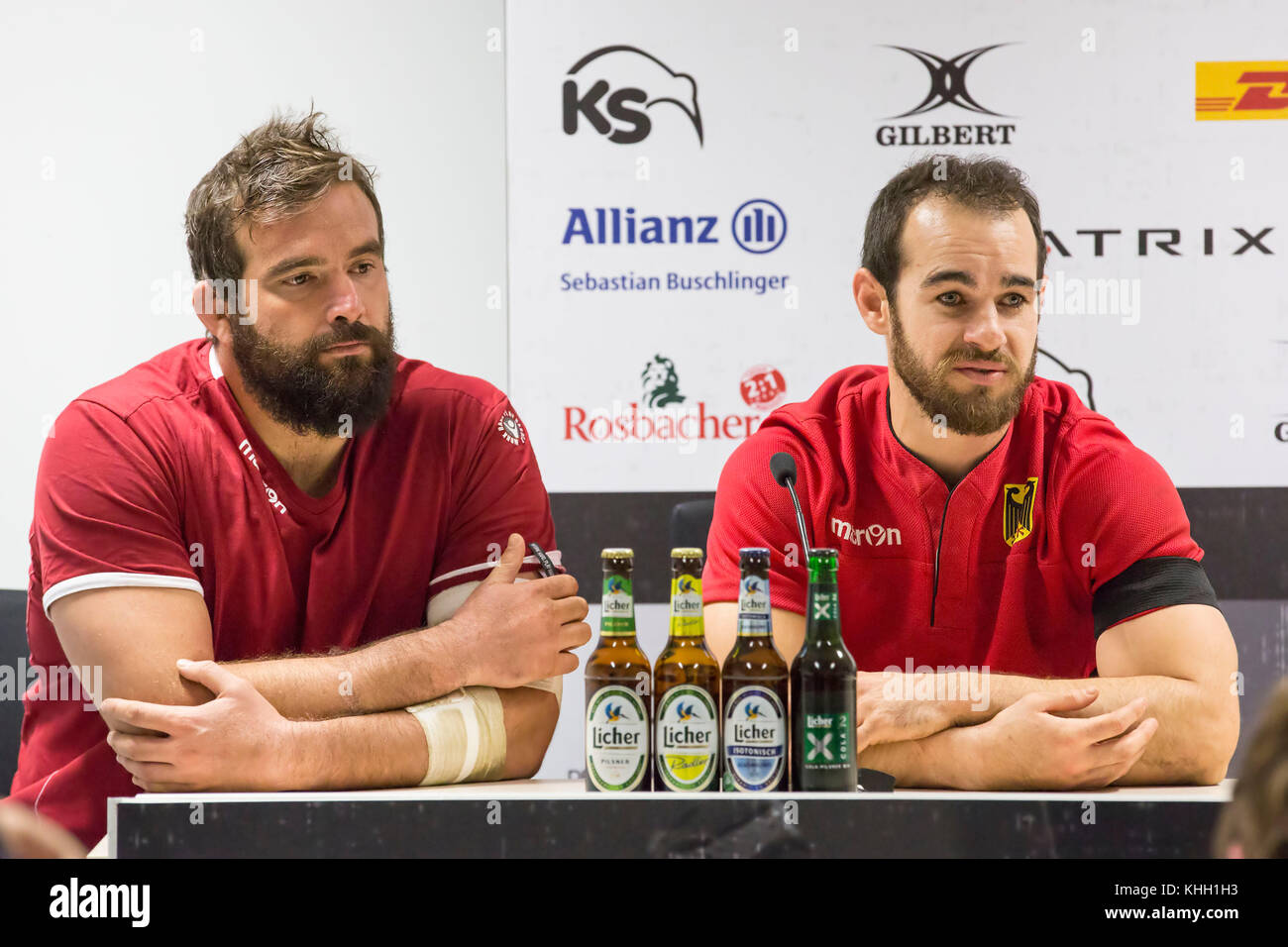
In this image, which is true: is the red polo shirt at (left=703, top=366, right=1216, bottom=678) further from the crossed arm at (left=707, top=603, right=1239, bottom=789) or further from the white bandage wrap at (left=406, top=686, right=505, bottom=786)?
the white bandage wrap at (left=406, top=686, right=505, bottom=786)

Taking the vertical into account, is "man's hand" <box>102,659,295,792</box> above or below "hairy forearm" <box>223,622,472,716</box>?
below

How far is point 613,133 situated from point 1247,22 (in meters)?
1.38

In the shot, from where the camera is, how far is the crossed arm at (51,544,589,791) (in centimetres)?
128

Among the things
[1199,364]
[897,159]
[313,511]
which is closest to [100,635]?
[313,511]

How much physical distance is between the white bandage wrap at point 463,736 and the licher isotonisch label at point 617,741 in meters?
0.27

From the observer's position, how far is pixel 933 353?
1.91 metres

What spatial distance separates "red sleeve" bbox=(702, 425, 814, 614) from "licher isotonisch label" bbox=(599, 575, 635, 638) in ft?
1.46

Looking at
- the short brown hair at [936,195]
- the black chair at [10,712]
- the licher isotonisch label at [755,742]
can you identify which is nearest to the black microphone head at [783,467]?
the licher isotonisch label at [755,742]

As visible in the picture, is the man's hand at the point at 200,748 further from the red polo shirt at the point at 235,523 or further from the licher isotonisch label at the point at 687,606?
the licher isotonisch label at the point at 687,606

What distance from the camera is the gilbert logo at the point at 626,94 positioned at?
264 cm

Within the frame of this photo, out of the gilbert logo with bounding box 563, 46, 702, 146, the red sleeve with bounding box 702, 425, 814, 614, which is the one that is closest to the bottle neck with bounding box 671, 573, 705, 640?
the red sleeve with bounding box 702, 425, 814, 614

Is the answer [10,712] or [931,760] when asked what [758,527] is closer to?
[931,760]

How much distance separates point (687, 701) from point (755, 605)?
115 millimetres

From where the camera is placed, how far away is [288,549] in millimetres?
1672
